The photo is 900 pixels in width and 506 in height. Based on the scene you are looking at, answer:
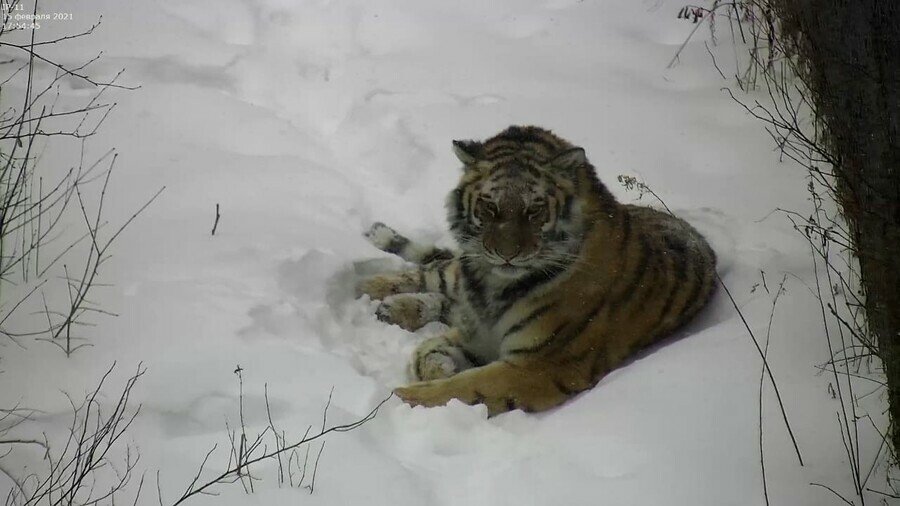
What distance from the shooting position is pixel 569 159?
10.9 ft

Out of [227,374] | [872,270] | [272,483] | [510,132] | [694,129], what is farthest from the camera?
[694,129]

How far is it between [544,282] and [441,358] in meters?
0.55

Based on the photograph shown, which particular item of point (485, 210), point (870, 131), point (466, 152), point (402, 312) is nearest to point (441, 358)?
point (402, 312)

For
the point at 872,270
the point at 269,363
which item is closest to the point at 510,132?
the point at 269,363

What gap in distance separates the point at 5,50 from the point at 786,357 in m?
5.52

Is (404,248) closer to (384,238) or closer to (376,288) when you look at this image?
(384,238)

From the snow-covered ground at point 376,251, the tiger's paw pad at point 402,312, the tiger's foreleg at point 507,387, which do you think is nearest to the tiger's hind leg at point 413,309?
the tiger's paw pad at point 402,312

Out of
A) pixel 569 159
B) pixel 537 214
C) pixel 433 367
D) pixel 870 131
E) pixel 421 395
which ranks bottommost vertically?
pixel 421 395

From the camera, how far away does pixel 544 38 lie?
630cm

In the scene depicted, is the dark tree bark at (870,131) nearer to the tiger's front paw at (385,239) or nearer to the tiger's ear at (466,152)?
the tiger's ear at (466,152)

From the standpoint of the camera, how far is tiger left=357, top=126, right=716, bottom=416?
127 inches

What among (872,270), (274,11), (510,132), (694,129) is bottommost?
(872,270)

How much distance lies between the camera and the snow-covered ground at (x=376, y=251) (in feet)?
8.35

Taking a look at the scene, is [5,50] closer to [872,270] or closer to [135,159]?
[135,159]
